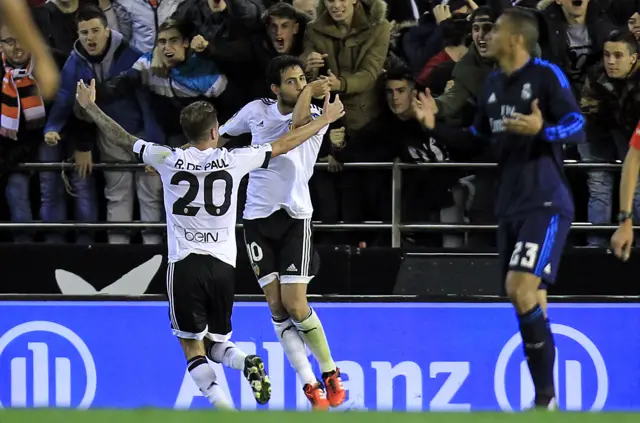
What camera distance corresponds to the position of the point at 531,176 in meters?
7.45

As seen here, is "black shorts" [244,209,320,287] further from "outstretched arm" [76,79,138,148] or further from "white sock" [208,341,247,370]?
"outstretched arm" [76,79,138,148]

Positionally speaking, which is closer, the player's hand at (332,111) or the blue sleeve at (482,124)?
the blue sleeve at (482,124)

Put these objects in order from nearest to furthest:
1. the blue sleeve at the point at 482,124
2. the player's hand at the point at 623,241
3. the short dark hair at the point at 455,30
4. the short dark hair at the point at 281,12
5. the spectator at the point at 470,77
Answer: the player's hand at the point at 623,241 < the blue sleeve at the point at 482,124 < the spectator at the point at 470,77 < the short dark hair at the point at 281,12 < the short dark hair at the point at 455,30

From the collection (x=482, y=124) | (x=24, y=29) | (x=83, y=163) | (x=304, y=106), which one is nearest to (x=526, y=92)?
(x=482, y=124)

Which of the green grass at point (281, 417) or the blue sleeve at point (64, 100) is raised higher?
the blue sleeve at point (64, 100)

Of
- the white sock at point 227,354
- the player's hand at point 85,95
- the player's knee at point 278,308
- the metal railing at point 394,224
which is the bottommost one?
the white sock at point 227,354

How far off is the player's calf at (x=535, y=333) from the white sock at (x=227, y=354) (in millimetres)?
1886

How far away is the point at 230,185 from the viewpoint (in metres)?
8.17

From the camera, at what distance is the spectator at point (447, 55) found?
9.66 metres

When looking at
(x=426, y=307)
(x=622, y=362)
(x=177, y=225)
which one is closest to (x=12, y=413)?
(x=177, y=225)

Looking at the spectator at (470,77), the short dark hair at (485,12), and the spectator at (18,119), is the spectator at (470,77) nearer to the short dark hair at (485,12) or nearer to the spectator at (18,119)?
the short dark hair at (485,12)

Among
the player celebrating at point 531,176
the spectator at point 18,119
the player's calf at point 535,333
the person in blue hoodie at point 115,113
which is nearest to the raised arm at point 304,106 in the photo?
the player celebrating at point 531,176

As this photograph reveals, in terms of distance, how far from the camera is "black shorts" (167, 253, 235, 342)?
816cm

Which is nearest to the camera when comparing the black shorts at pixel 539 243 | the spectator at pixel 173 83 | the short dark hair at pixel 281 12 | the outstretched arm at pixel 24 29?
the outstretched arm at pixel 24 29
